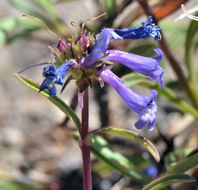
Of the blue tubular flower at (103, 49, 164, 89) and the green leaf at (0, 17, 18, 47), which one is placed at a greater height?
the green leaf at (0, 17, 18, 47)

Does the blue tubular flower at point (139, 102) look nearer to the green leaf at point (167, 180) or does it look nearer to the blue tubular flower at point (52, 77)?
the blue tubular flower at point (52, 77)

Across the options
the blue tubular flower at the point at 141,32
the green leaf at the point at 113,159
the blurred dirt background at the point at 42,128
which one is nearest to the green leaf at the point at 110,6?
the blurred dirt background at the point at 42,128

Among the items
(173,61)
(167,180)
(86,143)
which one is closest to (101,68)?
(86,143)

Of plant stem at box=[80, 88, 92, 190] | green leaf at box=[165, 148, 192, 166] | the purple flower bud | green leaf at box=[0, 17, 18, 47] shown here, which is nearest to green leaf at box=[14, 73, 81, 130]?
plant stem at box=[80, 88, 92, 190]

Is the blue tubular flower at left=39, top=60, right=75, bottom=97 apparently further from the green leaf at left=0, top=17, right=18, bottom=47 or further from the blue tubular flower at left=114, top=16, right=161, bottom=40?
the green leaf at left=0, top=17, right=18, bottom=47

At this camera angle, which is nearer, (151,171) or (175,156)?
(175,156)

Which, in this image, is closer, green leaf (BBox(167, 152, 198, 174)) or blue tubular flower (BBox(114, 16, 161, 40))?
blue tubular flower (BBox(114, 16, 161, 40))

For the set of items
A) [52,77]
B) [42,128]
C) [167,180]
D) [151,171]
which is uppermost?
[42,128]

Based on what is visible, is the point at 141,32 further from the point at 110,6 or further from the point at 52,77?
the point at 110,6
